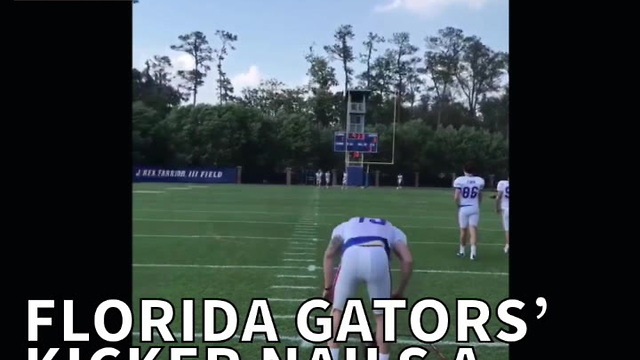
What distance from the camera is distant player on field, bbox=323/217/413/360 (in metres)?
4.78

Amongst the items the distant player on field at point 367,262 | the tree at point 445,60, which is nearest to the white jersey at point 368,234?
the distant player on field at point 367,262

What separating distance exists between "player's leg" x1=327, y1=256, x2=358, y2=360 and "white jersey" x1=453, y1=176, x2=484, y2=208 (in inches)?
246

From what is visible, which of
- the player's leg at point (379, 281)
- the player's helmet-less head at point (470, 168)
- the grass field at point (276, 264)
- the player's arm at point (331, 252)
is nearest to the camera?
the player's leg at point (379, 281)

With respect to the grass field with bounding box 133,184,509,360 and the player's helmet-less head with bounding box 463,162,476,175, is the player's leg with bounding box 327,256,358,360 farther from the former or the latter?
the player's helmet-less head with bounding box 463,162,476,175

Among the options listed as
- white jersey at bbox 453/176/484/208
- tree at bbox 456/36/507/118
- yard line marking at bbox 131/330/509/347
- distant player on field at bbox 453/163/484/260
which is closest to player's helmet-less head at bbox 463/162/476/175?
distant player on field at bbox 453/163/484/260

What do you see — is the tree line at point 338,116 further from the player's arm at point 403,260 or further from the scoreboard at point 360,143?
the player's arm at point 403,260

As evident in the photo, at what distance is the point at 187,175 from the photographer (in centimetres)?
4791

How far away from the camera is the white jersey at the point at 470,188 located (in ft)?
35.5

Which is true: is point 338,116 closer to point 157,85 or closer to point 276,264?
point 157,85

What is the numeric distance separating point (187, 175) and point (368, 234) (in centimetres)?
4401

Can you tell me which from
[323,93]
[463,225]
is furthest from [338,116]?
[463,225]
